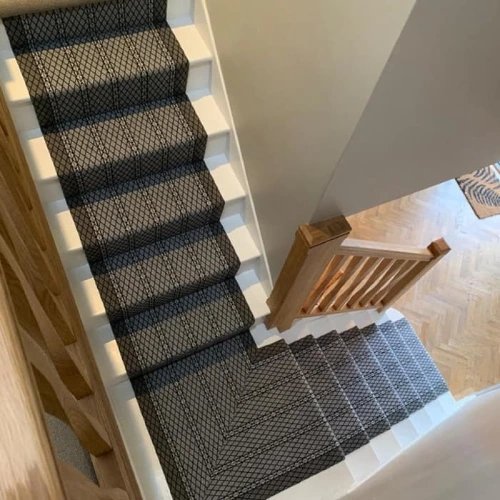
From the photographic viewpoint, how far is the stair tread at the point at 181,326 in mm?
2453

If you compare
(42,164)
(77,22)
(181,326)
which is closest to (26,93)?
(42,164)

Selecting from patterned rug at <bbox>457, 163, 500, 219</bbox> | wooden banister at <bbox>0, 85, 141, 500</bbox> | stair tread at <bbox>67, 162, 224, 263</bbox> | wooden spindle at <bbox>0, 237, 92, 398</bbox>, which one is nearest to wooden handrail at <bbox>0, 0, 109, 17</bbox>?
wooden banister at <bbox>0, 85, 141, 500</bbox>

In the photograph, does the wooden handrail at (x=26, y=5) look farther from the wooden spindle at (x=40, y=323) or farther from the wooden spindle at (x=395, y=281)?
the wooden spindle at (x=395, y=281)

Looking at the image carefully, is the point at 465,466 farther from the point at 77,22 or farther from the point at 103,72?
the point at 77,22

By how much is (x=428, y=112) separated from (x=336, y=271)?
111 centimetres

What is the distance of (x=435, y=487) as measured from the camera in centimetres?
65

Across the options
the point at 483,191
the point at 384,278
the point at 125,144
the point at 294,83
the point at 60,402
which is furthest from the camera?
the point at 483,191

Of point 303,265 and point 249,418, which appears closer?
point 303,265

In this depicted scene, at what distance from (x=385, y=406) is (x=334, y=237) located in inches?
62.1

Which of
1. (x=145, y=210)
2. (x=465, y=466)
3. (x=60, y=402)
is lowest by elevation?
(x=465, y=466)

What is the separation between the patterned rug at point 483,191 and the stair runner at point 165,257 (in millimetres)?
3225

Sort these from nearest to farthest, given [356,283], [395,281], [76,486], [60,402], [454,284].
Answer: [76,486] → [60,402] → [356,283] → [395,281] → [454,284]

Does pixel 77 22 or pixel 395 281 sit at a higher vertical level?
pixel 77 22

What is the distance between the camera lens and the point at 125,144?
92.7 inches
